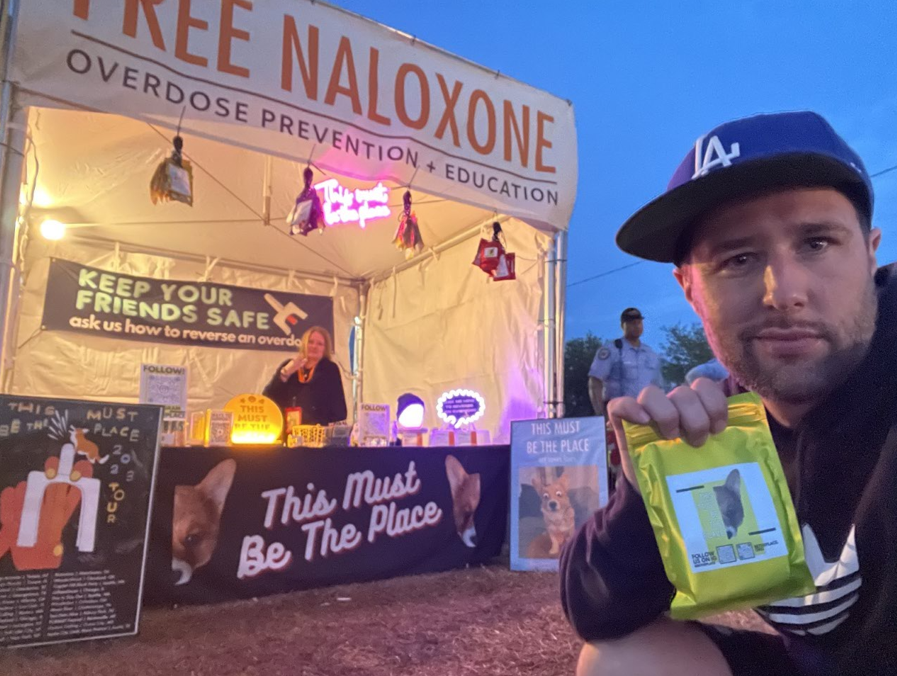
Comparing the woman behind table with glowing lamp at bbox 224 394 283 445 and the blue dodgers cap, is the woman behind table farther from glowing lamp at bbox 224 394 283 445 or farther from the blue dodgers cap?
the blue dodgers cap

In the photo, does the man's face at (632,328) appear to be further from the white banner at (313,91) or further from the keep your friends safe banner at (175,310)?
the keep your friends safe banner at (175,310)

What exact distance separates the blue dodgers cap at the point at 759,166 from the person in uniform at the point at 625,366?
3924 mm

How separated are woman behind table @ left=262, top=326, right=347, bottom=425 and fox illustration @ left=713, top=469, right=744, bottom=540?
13.4 ft

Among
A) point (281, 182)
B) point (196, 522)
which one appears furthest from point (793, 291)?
point (281, 182)

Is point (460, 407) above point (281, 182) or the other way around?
the other way around

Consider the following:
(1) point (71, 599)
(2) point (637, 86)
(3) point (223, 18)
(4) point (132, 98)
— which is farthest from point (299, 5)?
(2) point (637, 86)

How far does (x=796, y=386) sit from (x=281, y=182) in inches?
184

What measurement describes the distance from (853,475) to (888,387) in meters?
0.11

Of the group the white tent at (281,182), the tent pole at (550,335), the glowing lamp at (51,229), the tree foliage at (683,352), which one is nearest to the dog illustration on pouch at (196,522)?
the white tent at (281,182)

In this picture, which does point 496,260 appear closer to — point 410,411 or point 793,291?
point 410,411

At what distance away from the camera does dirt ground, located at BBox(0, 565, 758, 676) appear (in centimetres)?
201

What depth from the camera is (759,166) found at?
74 cm

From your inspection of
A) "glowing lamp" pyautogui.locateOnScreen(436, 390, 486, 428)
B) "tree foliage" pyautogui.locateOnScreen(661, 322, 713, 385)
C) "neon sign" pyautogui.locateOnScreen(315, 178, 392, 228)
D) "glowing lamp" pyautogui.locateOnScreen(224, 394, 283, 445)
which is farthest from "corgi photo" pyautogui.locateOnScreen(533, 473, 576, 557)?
"tree foliage" pyautogui.locateOnScreen(661, 322, 713, 385)

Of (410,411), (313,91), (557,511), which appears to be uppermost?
(313,91)
